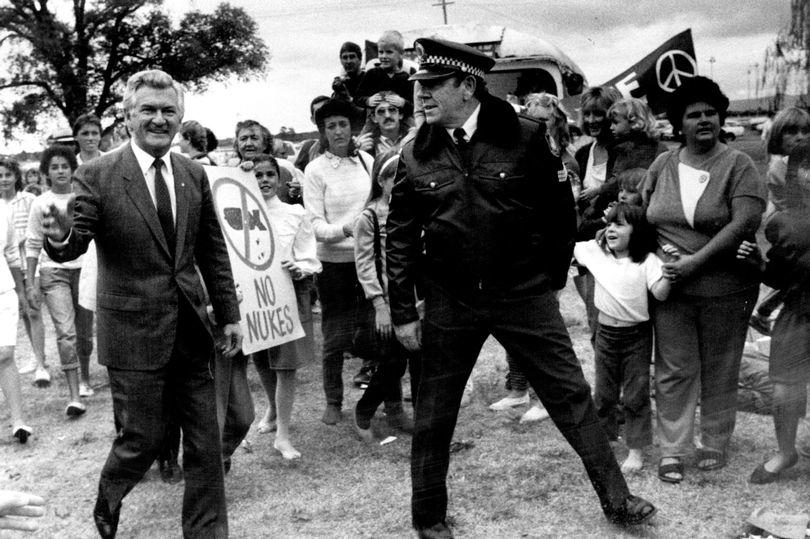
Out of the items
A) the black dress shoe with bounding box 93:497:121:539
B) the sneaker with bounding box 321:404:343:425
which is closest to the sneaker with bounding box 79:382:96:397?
the sneaker with bounding box 321:404:343:425

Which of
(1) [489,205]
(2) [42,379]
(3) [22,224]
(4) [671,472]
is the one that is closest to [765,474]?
(4) [671,472]

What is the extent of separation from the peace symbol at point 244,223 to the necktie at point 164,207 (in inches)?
38.9

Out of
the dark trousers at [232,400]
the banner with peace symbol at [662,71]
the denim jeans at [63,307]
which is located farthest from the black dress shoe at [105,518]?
the banner with peace symbol at [662,71]

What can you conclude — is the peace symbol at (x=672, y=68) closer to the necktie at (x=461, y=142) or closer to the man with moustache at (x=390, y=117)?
the man with moustache at (x=390, y=117)

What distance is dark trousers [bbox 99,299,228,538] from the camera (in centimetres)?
393

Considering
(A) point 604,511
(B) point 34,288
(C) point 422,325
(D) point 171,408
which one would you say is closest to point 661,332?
(A) point 604,511

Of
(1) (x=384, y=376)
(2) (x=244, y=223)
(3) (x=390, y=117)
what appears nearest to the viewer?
(2) (x=244, y=223)

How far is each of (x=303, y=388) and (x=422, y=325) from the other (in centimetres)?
314

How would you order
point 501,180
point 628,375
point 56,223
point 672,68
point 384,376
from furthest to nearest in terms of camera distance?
point 672,68 → point 384,376 → point 628,375 → point 501,180 → point 56,223

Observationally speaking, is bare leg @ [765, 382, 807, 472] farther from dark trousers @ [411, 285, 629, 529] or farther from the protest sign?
the protest sign

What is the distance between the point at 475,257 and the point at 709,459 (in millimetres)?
2066

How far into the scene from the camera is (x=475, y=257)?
3.93 metres

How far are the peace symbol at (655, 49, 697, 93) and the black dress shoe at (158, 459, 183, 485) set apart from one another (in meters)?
4.09

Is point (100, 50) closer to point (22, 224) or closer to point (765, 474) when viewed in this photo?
point (22, 224)
